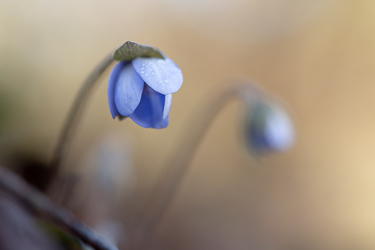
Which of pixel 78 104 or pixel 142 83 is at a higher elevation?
pixel 142 83

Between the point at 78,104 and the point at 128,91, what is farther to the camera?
the point at 78,104

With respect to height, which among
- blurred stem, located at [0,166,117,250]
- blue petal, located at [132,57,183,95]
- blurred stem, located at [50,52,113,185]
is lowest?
blurred stem, located at [0,166,117,250]

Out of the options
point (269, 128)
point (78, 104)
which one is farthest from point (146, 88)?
point (269, 128)

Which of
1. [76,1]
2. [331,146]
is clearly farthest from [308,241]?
[76,1]

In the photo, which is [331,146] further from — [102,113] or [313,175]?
[102,113]

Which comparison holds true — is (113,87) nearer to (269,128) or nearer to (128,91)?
(128,91)

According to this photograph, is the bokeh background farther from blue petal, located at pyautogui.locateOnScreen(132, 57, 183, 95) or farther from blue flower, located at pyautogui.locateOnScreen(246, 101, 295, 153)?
blue petal, located at pyautogui.locateOnScreen(132, 57, 183, 95)

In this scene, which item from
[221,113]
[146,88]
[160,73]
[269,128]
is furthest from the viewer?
[221,113]

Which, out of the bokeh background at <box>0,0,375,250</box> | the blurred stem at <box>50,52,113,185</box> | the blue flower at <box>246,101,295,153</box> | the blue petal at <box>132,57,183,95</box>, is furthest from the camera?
the bokeh background at <box>0,0,375,250</box>

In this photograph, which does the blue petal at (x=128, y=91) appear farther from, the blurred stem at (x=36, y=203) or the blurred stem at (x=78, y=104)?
the blurred stem at (x=36, y=203)

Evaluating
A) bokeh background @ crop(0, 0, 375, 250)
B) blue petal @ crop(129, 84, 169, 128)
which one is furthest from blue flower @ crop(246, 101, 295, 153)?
blue petal @ crop(129, 84, 169, 128)
